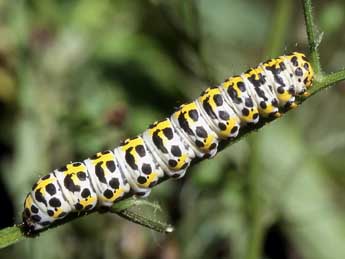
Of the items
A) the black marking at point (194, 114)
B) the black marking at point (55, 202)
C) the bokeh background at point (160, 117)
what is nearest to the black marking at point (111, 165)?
the black marking at point (55, 202)

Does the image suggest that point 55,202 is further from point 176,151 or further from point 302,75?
point 302,75

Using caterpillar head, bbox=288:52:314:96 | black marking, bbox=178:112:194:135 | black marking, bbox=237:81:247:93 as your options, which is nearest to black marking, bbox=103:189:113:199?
black marking, bbox=178:112:194:135

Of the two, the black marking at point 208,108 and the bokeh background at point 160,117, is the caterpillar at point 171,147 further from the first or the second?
the bokeh background at point 160,117

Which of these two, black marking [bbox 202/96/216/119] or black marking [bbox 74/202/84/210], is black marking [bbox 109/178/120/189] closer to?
black marking [bbox 74/202/84/210]

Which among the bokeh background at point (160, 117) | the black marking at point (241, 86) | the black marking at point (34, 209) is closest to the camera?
the black marking at point (34, 209)

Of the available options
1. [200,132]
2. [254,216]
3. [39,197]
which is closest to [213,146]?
[200,132]
